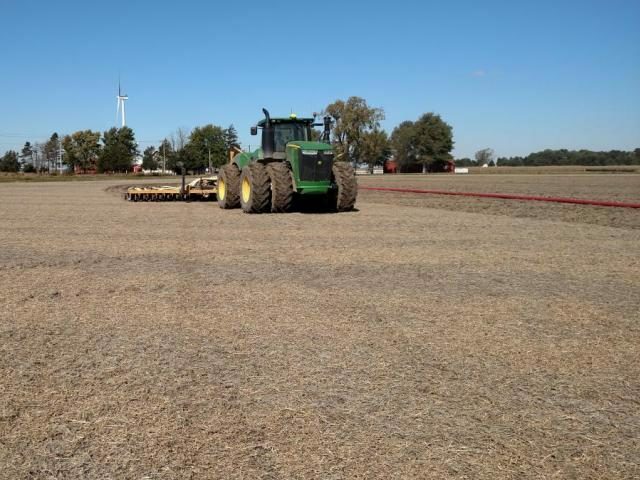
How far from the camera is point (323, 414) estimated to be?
9.43ft

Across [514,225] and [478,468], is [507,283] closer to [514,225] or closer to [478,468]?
[478,468]

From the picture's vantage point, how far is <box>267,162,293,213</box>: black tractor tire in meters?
13.4

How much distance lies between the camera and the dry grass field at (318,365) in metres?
2.48

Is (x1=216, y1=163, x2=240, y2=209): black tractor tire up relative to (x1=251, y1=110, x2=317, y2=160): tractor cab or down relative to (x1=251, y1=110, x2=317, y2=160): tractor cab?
down

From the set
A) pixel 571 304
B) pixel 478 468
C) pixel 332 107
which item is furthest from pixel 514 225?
pixel 332 107

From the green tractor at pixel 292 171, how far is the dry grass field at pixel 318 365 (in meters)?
5.79

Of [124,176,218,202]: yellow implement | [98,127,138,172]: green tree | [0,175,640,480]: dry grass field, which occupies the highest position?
[98,127,138,172]: green tree

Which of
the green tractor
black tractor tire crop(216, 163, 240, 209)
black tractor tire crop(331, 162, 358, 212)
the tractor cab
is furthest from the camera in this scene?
black tractor tire crop(216, 163, 240, 209)

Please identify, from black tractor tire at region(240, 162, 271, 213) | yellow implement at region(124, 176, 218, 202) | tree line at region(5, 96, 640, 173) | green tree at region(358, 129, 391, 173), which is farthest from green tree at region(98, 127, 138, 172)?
black tractor tire at region(240, 162, 271, 213)

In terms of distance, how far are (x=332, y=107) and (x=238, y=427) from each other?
98229 millimetres

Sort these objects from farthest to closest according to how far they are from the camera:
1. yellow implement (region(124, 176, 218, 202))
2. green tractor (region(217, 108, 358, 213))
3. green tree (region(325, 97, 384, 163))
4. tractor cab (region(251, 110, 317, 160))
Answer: green tree (region(325, 97, 384, 163)) → yellow implement (region(124, 176, 218, 202)) → tractor cab (region(251, 110, 317, 160)) → green tractor (region(217, 108, 358, 213))

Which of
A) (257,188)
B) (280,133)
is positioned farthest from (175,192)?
(257,188)

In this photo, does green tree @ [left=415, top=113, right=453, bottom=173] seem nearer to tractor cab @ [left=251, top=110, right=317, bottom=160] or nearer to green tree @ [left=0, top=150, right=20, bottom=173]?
Answer: green tree @ [left=0, top=150, right=20, bottom=173]

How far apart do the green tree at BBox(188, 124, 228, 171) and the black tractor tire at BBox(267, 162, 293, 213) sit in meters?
84.0
